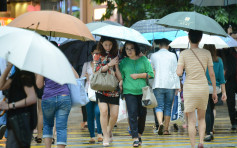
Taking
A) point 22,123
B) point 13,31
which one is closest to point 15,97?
point 22,123

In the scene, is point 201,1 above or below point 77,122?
above

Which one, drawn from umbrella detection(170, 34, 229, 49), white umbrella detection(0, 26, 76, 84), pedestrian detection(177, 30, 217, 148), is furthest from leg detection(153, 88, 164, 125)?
white umbrella detection(0, 26, 76, 84)

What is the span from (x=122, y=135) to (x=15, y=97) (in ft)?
19.7

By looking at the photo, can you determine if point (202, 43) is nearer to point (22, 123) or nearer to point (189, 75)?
point (189, 75)

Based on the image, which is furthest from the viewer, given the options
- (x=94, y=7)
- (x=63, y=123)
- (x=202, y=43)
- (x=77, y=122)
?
(x=94, y=7)

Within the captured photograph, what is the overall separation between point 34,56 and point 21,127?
35.3 inches

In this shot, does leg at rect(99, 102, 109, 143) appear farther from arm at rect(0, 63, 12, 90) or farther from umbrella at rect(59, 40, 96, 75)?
arm at rect(0, 63, 12, 90)

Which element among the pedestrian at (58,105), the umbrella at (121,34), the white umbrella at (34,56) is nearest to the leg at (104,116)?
the umbrella at (121,34)

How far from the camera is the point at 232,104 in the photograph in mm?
12602

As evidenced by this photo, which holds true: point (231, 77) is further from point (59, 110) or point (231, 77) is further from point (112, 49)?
point (59, 110)

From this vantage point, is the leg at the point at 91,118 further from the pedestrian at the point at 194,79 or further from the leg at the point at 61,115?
the leg at the point at 61,115

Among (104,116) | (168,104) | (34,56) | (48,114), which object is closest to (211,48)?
(168,104)

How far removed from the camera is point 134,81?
32.3 ft

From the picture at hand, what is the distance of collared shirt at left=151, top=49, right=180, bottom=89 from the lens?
38.9ft
